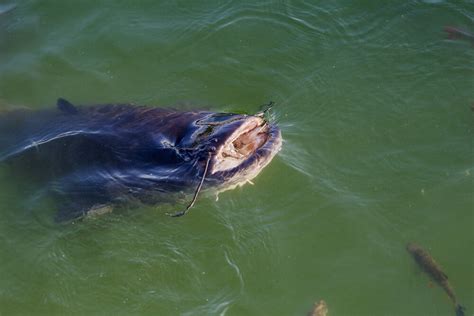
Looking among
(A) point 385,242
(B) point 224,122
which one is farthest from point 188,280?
(A) point 385,242

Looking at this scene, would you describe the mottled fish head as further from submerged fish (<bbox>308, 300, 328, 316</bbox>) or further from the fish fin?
the fish fin

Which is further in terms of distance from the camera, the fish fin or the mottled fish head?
the fish fin

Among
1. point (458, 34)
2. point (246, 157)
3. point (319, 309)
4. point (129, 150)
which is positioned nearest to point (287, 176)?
point (246, 157)

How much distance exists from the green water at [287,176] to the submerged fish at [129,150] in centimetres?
27

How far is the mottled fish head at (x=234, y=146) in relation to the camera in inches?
186

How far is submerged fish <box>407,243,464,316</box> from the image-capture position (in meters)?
4.78

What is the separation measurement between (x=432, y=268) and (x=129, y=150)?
296 cm

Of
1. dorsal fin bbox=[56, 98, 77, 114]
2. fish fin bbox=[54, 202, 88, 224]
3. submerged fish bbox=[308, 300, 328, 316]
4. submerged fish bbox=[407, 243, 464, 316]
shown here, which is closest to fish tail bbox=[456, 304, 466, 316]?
submerged fish bbox=[407, 243, 464, 316]

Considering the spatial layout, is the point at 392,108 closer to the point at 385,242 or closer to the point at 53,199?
the point at 385,242

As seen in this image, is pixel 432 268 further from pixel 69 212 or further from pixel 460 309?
pixel 69 212

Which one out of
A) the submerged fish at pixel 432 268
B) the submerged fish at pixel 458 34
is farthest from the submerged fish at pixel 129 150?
the submerged fish at pixel 458 34

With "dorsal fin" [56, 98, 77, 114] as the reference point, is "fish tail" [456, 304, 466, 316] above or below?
below

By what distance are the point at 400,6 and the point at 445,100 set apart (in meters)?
1.80

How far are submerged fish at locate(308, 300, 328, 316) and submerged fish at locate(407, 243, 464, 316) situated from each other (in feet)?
3.04
